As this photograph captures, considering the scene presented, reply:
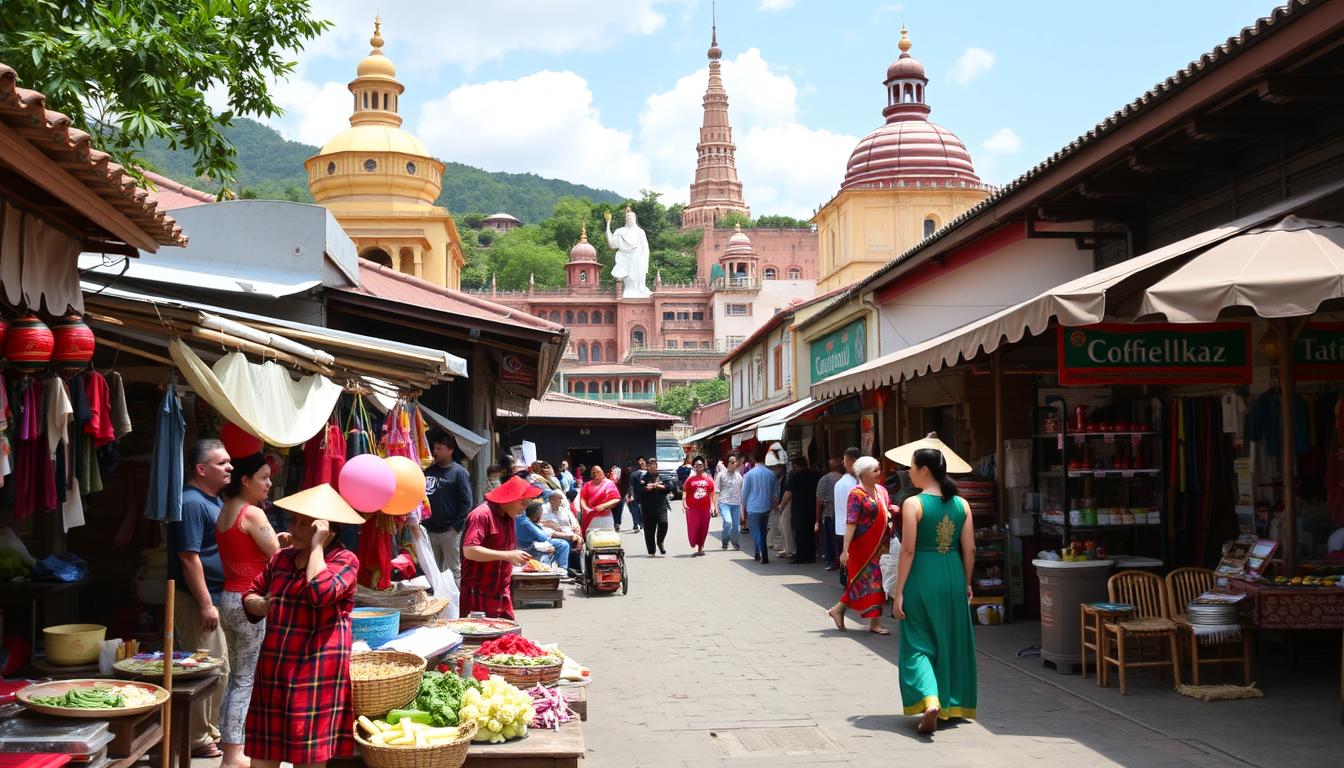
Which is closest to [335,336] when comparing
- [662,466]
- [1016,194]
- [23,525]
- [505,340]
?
[23,525]

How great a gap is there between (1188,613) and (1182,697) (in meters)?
0.59

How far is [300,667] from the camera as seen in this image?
16.4 ft

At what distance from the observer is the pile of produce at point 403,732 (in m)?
5.22

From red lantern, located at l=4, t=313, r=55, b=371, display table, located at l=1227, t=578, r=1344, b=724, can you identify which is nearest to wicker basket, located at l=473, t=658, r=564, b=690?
red lantern, located at l=4, t=313, r=55, b=371

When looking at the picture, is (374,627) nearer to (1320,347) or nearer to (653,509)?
(1320,347)

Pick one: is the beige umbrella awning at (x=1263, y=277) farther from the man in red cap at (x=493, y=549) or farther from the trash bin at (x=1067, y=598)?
the man in red cap at (x=493, y=549)

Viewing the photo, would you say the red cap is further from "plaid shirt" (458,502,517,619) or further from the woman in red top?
the woman in red top

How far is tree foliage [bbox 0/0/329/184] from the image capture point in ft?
32.6

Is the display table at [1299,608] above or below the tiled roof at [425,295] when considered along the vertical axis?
below

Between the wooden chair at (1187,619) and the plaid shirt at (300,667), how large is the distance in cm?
582

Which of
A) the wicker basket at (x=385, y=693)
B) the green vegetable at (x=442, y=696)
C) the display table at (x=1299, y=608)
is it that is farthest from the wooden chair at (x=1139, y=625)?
the wicker basket at (x=385, y=693)

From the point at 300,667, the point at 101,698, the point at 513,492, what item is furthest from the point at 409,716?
the point at 513,492

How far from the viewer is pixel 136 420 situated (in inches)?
386

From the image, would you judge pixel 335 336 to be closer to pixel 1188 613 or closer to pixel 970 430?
pixel 1188 613
